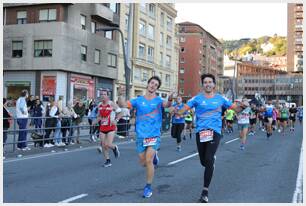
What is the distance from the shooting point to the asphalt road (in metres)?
7.28

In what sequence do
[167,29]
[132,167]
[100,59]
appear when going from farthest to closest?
1. [167,29]
2. [100,59]
3. [132,167]

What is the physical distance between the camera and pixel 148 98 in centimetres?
762

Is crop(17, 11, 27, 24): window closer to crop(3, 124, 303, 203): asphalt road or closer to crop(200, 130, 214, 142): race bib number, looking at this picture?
crop(3, 124, 303, 203): asphalt road

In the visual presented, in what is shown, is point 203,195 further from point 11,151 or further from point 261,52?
point 261,52

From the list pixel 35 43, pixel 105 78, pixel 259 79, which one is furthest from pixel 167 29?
pixel 259 79

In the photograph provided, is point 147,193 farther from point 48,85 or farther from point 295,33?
point 295,33

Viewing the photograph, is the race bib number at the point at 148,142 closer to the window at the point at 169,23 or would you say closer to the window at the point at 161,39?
the window at the point at 161,39

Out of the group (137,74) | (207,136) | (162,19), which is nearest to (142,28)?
(137,74)

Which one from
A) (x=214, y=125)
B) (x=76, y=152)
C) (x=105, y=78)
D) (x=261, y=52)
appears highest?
(x=261, y=52)

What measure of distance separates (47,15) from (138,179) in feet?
95.9

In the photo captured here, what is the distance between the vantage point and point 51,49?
34844mm

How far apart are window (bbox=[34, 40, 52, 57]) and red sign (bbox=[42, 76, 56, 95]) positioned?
68.5 inches

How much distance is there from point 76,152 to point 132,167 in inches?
158

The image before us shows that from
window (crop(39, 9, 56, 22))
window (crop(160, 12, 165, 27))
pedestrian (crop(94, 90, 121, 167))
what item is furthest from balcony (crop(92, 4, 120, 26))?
pedestrian (crop(94, 90, 121, 167))
